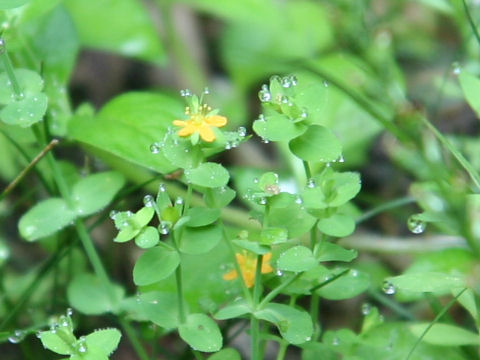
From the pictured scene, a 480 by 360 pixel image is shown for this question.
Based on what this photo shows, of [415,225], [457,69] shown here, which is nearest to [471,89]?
[457,69]

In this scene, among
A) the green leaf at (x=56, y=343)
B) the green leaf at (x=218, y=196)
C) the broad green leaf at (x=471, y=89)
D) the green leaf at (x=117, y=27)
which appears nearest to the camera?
the green leaf at (x=56, y=343)

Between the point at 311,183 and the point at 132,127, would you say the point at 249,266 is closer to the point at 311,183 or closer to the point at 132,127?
the point at 311,183

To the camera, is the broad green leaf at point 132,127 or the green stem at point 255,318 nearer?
the green stem at point 255,318

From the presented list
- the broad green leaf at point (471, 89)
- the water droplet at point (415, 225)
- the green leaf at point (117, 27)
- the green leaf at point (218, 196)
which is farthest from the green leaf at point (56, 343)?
the green leaf at point (117, 27)

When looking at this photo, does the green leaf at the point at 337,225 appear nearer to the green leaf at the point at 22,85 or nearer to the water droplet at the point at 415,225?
the water droplet at the point at 415,225

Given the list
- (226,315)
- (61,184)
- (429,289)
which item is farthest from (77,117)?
(429,289)

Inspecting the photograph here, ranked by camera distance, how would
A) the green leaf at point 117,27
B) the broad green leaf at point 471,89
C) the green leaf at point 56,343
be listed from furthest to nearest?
the green leaf at point 117,27, the broad green leaf at point 471,89, the green leaf at point 56,343

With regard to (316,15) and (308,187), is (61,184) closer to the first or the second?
(308,187)
